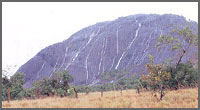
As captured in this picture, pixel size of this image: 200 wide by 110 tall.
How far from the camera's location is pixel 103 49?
364 ft

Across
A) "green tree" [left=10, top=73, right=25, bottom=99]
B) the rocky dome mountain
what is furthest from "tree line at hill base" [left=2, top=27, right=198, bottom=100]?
the rocky dome mountain

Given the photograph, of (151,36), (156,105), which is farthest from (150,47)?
(156,105)

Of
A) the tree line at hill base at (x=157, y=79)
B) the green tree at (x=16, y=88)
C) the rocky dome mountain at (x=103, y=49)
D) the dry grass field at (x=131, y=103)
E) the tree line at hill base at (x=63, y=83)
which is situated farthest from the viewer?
the rocky dome mountain at (x=103, y=49)

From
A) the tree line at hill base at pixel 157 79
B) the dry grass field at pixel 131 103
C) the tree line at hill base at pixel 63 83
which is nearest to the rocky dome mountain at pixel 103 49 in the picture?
the tree line at hill base at pixel 63 83

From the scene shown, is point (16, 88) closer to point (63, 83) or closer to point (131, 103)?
point (63, 83)

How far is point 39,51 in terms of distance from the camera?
407 feet

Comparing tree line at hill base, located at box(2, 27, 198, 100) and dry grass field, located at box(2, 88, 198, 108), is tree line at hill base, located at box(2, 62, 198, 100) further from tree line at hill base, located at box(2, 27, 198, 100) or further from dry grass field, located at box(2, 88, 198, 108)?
dry grass field, located at box(2, 88, 198, 108)

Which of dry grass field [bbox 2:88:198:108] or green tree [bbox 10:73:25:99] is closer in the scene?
dry grass field [bbox 2:88:198:108]

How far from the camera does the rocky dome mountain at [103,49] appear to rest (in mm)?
96812

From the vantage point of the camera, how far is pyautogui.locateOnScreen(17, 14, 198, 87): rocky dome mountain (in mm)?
96812

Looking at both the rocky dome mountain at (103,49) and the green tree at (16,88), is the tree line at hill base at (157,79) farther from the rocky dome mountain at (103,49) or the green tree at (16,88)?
the rocky dome mountain at (103,49)

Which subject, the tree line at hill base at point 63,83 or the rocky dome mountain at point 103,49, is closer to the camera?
the tree line at hill base at point 63,83

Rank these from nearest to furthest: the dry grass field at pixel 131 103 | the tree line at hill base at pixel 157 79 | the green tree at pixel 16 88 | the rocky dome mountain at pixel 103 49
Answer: the dry grass field at pixel 131 103 → the tree line at hill base at pixel 157 79 → the green tree at pixel 16 88 → the rocky dome mountain at pixel 103 49

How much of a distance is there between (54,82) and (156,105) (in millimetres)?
15939
